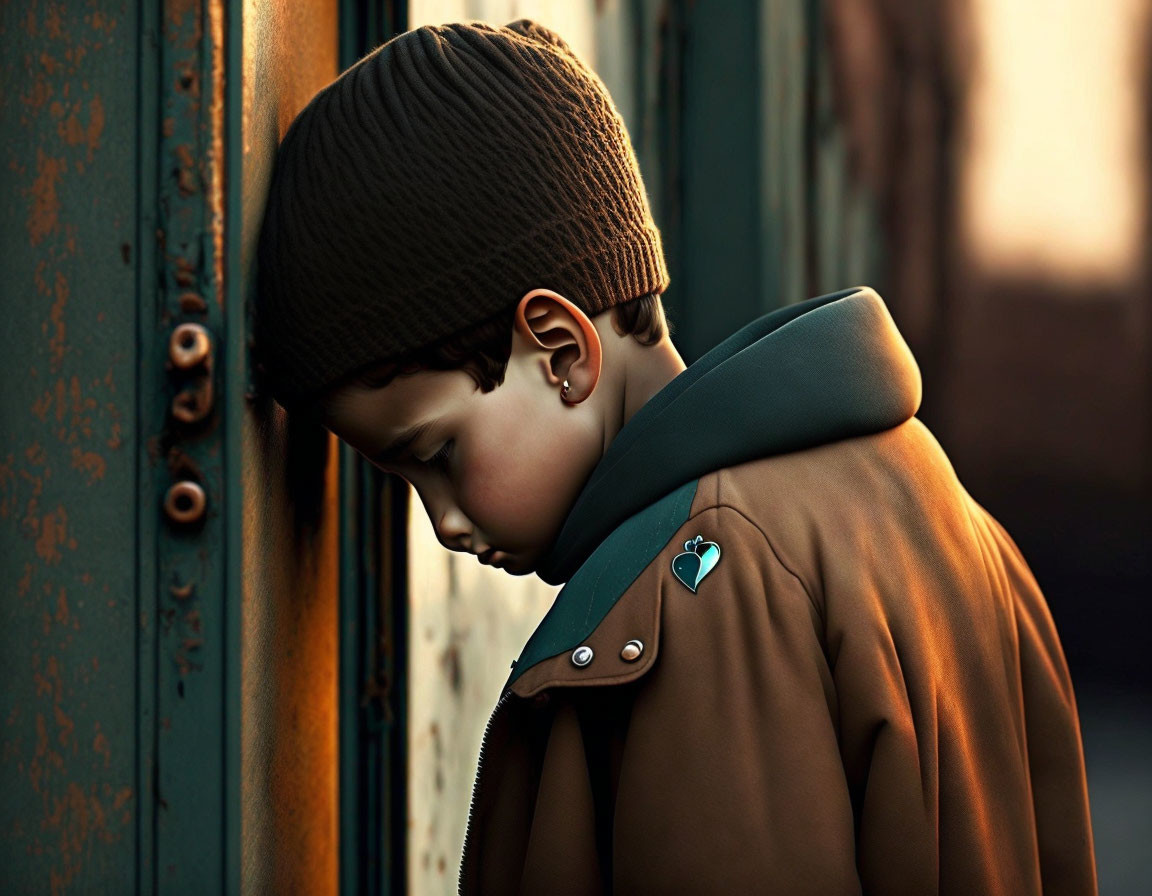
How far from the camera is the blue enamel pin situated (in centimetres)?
95

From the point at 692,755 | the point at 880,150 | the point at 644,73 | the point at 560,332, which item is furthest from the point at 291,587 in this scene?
the point at 880,150

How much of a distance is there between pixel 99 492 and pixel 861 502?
59 cm

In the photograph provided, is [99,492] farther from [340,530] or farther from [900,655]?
[900,655]

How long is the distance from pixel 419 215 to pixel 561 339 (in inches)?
6.3

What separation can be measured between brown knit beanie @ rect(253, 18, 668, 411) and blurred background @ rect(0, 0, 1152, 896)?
0.05m

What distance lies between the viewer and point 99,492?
3.19ft

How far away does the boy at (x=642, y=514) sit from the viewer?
92cm

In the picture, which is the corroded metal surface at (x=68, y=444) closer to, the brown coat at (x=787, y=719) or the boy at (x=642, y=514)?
the boy at (x=642, y=514)

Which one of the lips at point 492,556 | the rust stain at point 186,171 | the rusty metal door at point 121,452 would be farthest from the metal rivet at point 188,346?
the lips at point 492,556

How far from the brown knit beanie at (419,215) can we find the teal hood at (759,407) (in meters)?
0.14

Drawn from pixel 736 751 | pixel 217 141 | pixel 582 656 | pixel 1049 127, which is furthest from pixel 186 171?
pixel 1049 127

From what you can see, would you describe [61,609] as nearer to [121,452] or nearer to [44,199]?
[121,452]

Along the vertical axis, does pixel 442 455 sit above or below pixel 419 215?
below

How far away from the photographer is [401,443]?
1130 mm
